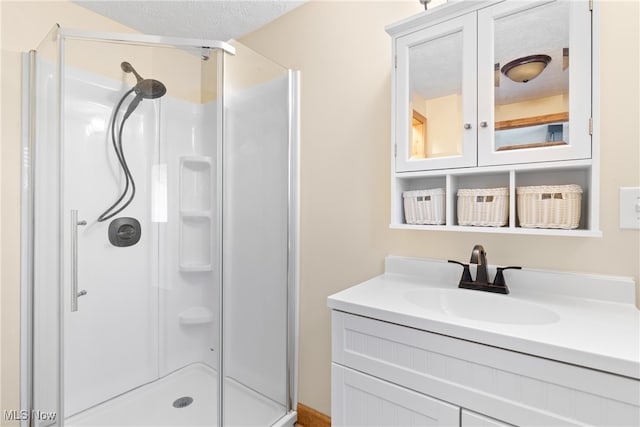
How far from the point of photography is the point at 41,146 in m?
1.42

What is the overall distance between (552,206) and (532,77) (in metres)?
0.42

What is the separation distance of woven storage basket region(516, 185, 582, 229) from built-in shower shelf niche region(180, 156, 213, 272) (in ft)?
4.18

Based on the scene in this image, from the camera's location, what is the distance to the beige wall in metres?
1.00

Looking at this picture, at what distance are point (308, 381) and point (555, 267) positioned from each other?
1.32 metres

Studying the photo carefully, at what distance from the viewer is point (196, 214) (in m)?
1.45

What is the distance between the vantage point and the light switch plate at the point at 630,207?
3.16ft

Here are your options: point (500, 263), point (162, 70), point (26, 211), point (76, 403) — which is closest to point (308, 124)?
point (162, 70)

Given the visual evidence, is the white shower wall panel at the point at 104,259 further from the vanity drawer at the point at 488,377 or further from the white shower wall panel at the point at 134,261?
the vanity drawer at the point at 488,377

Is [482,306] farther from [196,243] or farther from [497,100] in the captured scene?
[196,243]

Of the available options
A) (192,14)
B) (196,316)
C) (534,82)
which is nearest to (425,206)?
(534,82)

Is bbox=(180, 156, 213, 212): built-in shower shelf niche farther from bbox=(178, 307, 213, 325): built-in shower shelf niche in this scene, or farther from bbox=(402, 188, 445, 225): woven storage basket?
bbox=(402, 188, 445, 225): woven storage basket

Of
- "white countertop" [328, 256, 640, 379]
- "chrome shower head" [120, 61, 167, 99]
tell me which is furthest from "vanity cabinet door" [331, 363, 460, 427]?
"chrome shower head" [120, 61, 167, 99]

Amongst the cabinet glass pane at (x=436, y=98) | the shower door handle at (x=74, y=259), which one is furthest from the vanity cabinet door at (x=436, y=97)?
the shower door handle at (x=74, y=259)

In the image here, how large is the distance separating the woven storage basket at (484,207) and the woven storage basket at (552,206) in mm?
62
